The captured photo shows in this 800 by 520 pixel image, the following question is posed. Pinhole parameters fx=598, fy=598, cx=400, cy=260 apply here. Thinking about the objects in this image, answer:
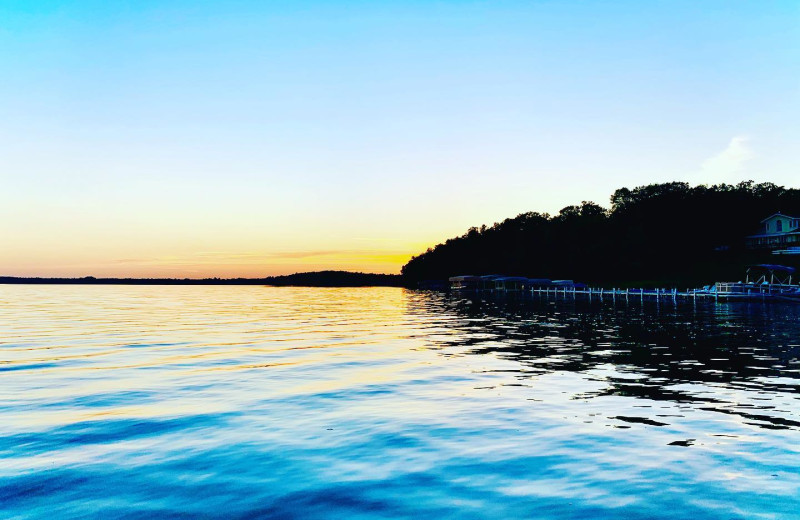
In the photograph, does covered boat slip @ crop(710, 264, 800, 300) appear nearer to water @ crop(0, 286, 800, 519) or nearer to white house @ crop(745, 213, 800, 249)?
white house @ crop(745, 213, 800, 249)

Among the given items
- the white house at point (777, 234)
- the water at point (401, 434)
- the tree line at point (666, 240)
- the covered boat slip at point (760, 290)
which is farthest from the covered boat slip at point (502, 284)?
the water at point (401, 434)

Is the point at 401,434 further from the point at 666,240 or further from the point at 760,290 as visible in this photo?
the point at 666,240

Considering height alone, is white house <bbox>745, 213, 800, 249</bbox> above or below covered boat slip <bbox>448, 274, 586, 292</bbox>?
above

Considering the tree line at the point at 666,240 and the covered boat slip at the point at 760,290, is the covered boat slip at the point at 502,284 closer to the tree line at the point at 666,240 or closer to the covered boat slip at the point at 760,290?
the tree line at the point at 666,240

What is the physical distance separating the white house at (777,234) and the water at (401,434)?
11432cm

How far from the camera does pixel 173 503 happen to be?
8.48 meters

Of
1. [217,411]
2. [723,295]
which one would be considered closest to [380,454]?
[217,411]

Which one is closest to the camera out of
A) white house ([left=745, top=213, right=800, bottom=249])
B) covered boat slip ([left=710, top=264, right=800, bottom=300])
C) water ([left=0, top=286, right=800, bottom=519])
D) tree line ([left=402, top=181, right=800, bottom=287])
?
water ([left=0, top=286, right=800, bottom=519])

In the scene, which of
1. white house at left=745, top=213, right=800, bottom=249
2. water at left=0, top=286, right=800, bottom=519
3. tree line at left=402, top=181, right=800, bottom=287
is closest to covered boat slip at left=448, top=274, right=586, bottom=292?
tree line at left=402, top=181, right=800, bottom=287

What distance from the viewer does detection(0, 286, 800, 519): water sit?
8570 mm

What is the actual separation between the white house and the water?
114m

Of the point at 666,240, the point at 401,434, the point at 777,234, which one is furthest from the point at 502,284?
the point at 401,434

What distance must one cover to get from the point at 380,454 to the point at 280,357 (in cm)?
1528

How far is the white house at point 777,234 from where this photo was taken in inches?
4793
